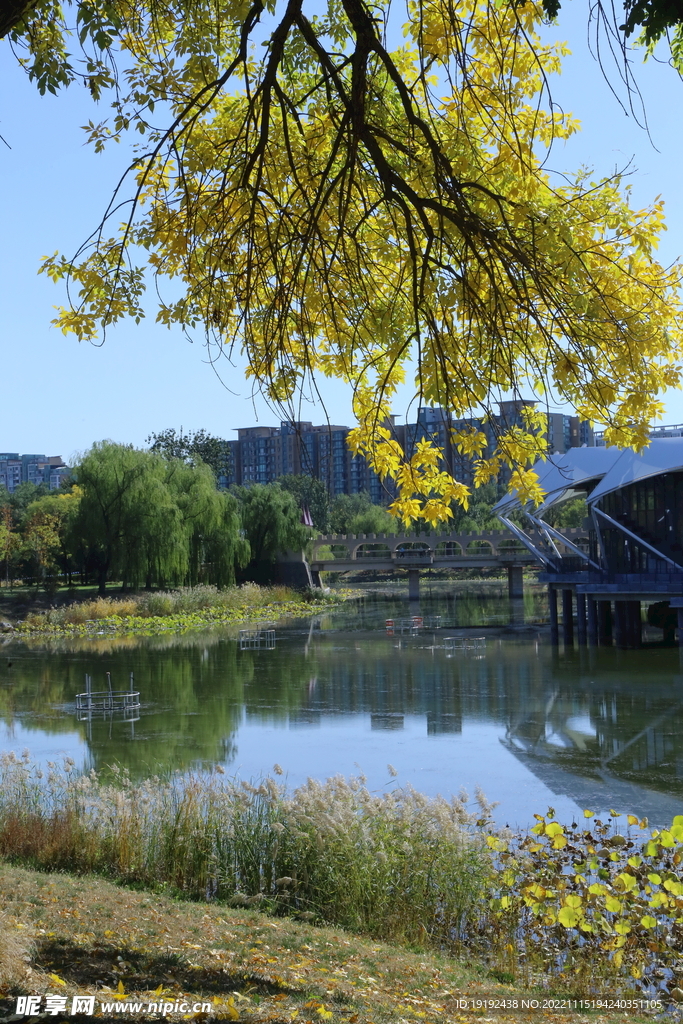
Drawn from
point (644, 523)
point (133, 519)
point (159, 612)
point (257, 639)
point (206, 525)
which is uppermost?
point (133, 519)

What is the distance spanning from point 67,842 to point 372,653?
21.0m

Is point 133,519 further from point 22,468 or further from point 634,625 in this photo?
point 22,468

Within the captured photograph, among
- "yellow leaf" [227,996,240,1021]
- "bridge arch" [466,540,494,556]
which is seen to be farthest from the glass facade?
"yellow leaf" [227,996,240,1021]

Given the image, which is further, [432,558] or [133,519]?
[432,558]

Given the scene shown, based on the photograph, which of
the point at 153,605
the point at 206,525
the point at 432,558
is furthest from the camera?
the point at 432,558

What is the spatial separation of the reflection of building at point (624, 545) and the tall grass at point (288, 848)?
20.8 metres

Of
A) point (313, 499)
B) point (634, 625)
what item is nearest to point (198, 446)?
point (313, 499)

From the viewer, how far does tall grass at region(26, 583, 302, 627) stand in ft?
125

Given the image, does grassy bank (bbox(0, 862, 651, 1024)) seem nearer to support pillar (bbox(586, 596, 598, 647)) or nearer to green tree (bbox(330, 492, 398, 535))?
support pillar (bbox(586, 596, 598, 647))

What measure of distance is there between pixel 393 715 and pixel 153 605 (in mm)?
24532

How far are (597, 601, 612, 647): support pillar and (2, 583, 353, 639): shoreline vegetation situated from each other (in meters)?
16.1

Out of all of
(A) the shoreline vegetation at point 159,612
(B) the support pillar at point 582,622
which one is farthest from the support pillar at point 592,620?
(A) the shoreline vegetation at point 159,612

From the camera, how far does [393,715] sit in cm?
1748

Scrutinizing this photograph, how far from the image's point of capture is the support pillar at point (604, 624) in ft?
103
